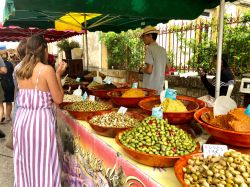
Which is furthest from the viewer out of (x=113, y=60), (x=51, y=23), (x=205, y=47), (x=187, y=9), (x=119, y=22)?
(x=113, y=60)

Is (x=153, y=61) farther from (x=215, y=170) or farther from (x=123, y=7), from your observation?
(x=215, y=170)

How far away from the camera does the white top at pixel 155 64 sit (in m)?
4.00

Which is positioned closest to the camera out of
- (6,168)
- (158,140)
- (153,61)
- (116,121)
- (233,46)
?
(158,140)

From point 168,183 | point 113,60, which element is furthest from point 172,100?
point 113,60

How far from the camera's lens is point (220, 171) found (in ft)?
3.79

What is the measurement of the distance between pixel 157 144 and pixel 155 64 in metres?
2.74

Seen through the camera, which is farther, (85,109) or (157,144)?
(85,109)

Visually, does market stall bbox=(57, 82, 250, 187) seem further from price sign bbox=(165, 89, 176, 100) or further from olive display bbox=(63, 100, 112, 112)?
price sign bbox=(165, 89, 176, 100)

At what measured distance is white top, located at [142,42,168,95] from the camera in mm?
4004

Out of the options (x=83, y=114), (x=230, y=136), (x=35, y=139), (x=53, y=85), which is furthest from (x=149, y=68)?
(x=230, y=136)

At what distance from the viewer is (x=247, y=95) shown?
3.86m

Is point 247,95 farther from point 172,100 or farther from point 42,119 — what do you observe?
point 42,119

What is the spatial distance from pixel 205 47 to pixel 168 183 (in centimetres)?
583

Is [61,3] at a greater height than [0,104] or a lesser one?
greater
